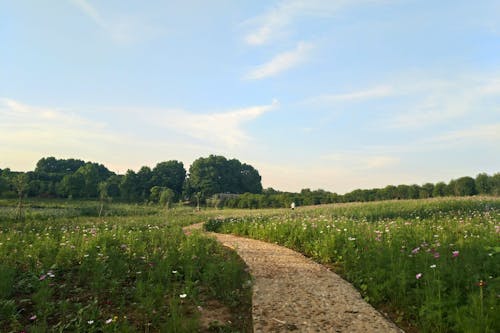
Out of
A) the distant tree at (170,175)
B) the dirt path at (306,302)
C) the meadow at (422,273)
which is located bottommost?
the dirt path at (306,302)

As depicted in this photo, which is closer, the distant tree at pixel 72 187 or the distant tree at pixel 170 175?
the distant tree at pixel 72 187

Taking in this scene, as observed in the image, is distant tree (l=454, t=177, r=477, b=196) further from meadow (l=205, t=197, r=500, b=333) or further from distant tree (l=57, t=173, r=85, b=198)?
distant tree (l=57, t=173, r=85, b=198)

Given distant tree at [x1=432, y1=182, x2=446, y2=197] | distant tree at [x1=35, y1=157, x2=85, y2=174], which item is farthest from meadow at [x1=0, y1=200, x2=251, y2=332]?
distant tree at [x1=35, y1=157, x2=85, y2=174]

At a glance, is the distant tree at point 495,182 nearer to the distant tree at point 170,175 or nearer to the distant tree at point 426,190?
the distant tree at point 426,190

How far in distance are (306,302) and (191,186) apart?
66.6 meters

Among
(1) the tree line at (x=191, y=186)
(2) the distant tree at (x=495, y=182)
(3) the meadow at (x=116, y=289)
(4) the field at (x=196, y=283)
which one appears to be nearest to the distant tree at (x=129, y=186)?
(1) the tree line at (x=191, y=186)

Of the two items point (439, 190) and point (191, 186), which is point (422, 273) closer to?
point (439, 190)

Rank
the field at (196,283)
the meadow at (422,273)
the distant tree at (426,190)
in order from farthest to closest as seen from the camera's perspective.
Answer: the distant tree at (426,190)
the field at (196,283)
the meadow at (422,273)

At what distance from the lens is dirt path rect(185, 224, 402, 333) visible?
4469 mm

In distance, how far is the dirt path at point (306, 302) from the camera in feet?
14.7

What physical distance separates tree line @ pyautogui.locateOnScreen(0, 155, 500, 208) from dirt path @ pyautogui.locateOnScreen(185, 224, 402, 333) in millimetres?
21837

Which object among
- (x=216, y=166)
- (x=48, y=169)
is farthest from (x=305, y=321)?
(x=48, y=169)

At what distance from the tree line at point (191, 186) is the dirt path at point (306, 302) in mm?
21837

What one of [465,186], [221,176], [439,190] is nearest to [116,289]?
[439,190]
